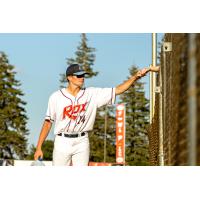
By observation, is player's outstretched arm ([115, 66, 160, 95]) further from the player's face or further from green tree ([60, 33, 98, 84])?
green tree ([60, 33, 98, 84])

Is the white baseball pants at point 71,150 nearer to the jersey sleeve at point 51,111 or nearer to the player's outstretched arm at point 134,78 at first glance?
the jersey sleeve at point 51,111

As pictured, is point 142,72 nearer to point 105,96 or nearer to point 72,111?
point 105,96

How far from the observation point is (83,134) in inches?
248

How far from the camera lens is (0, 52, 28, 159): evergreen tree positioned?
44844 mm

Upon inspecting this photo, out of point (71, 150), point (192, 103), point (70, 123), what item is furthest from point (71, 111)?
point (192, 103)

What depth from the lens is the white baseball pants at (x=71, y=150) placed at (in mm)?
6203

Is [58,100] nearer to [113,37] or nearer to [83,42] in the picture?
[113,37]

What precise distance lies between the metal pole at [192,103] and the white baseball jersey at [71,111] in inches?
98.0

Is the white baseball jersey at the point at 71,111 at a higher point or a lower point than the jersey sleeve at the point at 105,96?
lower

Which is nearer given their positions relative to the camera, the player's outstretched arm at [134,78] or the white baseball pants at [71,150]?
the player's outstretched arm at [134,78]

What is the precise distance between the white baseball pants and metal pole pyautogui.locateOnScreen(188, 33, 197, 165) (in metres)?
2.43

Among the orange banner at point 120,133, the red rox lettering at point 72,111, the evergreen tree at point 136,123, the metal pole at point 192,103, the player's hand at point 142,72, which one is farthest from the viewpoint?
the evergreen tree at point 136,123

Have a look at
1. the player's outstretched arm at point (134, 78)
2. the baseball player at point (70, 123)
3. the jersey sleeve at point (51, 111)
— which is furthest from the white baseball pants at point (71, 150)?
the player's outstretched arm at point (134, 78)
